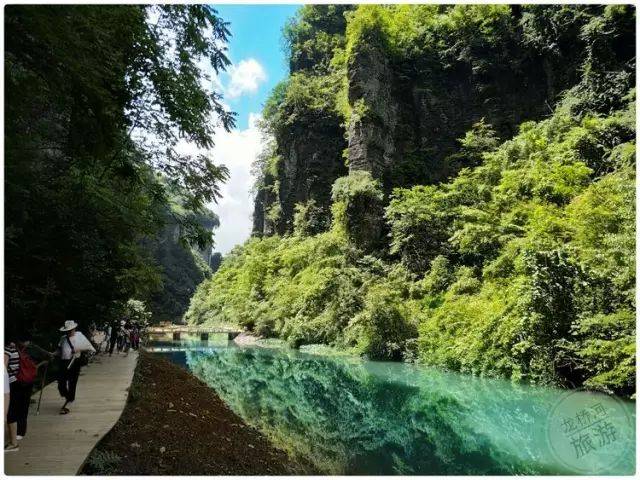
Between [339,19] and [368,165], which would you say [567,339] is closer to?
[368,165]

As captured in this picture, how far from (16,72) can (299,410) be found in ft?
33.6

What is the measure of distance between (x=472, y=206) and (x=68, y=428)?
2153cm

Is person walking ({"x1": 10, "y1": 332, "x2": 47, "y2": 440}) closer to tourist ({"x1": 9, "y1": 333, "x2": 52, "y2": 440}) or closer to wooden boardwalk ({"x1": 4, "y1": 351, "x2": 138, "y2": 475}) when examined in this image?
tourist ({"x1": 9, "y1": 333, "x2": 52, "y2": 440})

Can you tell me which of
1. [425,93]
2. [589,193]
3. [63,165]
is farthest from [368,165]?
[63,165]

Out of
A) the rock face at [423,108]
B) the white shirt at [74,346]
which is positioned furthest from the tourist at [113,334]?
the rock face at [423,108]

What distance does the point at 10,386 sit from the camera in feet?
17.6

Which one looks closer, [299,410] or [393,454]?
[393,454]

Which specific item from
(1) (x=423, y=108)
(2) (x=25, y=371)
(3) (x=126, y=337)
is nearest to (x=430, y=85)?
(1) (x=423, y=108)

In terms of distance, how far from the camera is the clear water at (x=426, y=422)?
8133 mm

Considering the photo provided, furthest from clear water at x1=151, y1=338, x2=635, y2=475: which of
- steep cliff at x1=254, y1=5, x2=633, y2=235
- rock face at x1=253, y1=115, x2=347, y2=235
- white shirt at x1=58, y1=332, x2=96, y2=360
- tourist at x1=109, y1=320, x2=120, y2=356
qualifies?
rock face at x1=253, y1=115, x2=347, y2=235

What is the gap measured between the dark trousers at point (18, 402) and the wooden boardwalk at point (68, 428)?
31 cm

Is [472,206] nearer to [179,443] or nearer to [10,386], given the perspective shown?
[179,443]

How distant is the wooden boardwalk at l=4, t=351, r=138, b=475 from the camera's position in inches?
192

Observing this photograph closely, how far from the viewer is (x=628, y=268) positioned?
444 inches
